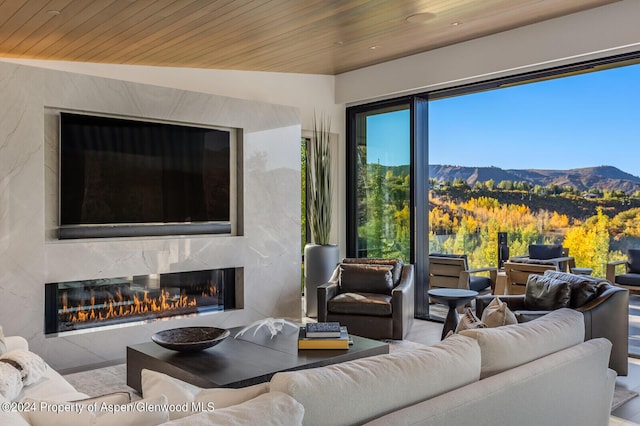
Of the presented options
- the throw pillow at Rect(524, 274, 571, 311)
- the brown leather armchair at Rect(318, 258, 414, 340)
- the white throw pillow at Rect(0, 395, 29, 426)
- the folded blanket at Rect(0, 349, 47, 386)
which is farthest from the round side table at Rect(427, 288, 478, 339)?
the white throw pillow at Rect(0, 395, 29, 426)

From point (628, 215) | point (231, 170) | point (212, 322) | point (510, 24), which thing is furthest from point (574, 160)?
point (212, 322)

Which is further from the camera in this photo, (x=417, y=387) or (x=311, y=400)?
(x=417, y=387)

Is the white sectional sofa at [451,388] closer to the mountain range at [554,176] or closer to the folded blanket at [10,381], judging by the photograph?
the folded blanket at [10,381]

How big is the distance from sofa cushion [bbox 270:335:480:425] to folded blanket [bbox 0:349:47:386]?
172 centimetres

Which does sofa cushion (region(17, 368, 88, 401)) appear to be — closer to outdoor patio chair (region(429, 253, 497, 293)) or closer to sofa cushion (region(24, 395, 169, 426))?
sofa cushion (region(24, 395, 169, 426))

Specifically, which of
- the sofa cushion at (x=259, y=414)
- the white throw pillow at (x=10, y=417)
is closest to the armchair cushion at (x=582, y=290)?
the sofa cushion at (x=259, y=414)

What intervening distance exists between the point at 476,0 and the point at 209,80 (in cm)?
295

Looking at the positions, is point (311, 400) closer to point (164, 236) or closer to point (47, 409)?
point (47, 409)

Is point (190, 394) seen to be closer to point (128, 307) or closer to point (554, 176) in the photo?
point (128, 307)

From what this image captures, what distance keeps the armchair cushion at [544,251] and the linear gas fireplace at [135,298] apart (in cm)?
380

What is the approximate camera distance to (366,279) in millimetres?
5520

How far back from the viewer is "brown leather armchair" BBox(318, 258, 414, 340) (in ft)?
16.6

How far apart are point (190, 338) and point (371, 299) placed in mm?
2026

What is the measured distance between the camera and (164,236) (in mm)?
5273
